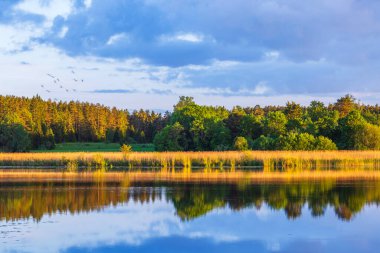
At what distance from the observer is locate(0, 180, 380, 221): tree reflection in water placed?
21.9m

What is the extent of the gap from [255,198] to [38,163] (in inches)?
1127

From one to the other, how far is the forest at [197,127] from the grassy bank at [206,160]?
552cm

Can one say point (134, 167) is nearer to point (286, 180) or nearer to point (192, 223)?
point (286, 180)

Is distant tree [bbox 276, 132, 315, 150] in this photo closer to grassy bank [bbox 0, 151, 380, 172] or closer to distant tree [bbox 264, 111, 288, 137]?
grassy bank [bbox 0, 151, 380, 172]

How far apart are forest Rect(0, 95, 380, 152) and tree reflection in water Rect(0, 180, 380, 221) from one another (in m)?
25.1

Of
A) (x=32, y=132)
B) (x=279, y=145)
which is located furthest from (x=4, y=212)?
(x=32, y=132)

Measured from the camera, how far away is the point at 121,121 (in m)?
123

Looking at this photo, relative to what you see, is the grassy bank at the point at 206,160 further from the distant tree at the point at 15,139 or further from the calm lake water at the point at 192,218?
the distant tree at the point at 15,139

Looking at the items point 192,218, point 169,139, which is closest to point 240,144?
point 169,139

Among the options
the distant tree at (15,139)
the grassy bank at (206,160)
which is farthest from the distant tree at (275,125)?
the distant tree at (15,139)

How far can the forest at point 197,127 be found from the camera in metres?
58.0

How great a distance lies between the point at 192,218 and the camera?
20109 mm

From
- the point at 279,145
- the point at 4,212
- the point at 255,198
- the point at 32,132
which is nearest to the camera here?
the point at 4,212

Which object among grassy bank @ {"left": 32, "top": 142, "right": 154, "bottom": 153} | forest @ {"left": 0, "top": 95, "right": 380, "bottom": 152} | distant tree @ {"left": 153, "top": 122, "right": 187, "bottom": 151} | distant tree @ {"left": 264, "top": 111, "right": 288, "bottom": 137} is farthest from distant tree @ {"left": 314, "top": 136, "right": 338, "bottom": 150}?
grassy bank @ {"left": 32, "top": 142, "right": 154, "bottom": 153}
